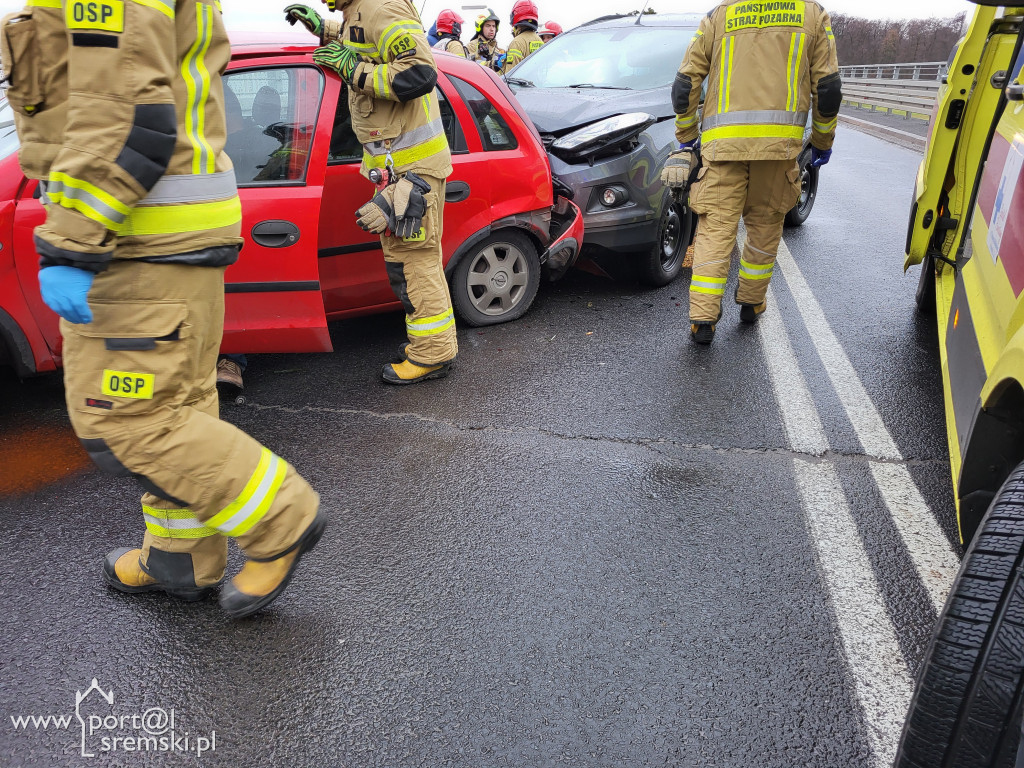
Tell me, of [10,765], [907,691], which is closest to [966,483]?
[907,691]

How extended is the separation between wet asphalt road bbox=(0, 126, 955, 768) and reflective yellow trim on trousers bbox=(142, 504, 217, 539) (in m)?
0.25

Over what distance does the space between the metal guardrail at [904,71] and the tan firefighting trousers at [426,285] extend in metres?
18.8

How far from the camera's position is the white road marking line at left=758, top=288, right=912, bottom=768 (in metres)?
1.92

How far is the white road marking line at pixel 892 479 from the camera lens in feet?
8.03

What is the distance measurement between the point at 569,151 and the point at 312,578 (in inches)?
128

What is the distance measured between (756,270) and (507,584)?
2843 mm

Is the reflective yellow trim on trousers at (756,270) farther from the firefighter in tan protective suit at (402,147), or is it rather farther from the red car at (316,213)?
the firefighter in tan protective suit at (402,147)

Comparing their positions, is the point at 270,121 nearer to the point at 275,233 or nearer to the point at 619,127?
the point at 275,233

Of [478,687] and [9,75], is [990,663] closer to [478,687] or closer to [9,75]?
[478,687]

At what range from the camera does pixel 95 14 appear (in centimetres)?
159

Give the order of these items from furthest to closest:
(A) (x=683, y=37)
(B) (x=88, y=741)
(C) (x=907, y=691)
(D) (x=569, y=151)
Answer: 1. (A) (x=683, y=37)
2. (D) (x=569, y=151)
3. (C) (x=907, y=691)
4. (B) (x=88, y=741)

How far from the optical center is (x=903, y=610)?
2.28m

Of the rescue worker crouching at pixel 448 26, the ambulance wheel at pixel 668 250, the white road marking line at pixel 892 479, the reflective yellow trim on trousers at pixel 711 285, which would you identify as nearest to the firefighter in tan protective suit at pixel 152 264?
the white road marking line at pixel 892 479

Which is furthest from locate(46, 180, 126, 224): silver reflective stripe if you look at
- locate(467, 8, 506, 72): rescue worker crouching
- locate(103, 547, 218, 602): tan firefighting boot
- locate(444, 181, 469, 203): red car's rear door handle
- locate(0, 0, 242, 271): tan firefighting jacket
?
locate(467, 8, 506, 72): rescue worker crouching
